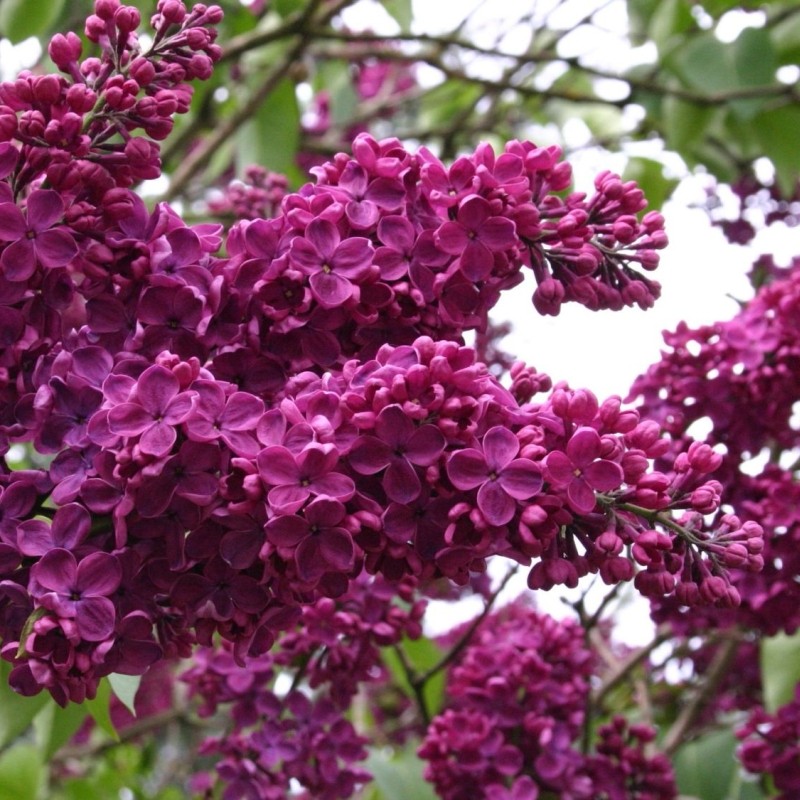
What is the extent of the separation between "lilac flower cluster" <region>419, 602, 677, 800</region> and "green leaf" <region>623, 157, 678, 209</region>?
0.83 meters

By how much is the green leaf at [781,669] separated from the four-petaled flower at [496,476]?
2.68ft

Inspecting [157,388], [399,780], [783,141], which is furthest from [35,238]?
[783,141]

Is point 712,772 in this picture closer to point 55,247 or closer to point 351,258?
point 351,258

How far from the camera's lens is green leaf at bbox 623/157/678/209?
1843mm

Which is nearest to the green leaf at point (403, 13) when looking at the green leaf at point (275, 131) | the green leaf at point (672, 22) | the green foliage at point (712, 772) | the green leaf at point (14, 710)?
the green leaf at point (275, 131)

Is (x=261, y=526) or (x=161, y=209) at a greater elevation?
(x=161, y=209)

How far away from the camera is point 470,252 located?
0.75 m

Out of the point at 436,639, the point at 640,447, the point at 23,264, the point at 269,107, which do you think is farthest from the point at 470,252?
the point at 436,639

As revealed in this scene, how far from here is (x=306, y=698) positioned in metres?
1.18

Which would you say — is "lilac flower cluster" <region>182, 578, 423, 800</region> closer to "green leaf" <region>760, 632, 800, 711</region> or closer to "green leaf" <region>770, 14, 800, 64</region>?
"green leaf" <region>760, 632, 800, 711</region>

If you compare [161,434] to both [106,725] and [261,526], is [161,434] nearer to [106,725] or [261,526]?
[261,526]

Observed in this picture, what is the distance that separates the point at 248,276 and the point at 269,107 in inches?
49.6

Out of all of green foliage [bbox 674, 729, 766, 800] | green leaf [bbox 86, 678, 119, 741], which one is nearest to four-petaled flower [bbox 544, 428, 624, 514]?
green leaf [bbox 86, 678, 119, 741]

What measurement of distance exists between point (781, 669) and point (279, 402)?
90 cm
